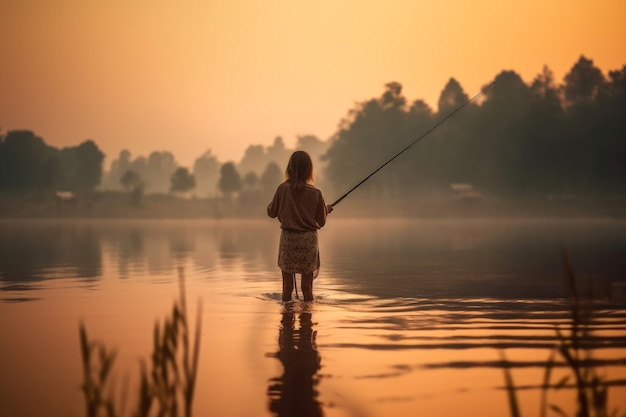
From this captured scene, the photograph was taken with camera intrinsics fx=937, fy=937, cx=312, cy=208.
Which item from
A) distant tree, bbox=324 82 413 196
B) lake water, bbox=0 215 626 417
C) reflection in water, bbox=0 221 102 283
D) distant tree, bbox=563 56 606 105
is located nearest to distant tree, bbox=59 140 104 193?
distant tree, bbox=324 82 413 196

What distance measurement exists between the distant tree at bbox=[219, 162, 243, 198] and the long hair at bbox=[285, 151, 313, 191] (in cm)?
12177

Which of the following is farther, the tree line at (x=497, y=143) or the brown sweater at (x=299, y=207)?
the tree line at (x=497, y=143)

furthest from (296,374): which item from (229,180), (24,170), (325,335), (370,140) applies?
(24,170)

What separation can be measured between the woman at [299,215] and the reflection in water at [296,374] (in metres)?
1.86

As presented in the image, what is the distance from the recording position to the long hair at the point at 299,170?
11.6m

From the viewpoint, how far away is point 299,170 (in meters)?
11.6

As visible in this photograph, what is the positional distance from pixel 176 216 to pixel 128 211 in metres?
6.19

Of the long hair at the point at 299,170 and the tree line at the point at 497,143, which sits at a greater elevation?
the tree line at the point at 497,143

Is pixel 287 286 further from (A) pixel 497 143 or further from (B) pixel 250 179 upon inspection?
(B) pixel 250 179

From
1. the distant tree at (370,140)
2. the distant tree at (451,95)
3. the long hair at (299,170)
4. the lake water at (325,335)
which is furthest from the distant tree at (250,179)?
the long hair at (299,170)

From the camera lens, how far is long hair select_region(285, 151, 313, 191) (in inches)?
455

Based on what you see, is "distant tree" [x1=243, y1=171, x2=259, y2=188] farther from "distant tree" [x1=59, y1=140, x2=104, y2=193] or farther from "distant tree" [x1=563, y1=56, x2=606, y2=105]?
"distant tree" [x1=563, y1=56, x2=606, y2=105]

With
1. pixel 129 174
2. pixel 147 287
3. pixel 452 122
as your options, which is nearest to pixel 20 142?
pixel 129 174

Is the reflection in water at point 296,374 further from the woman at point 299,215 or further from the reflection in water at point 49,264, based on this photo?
the reflection in water at point 49,264
